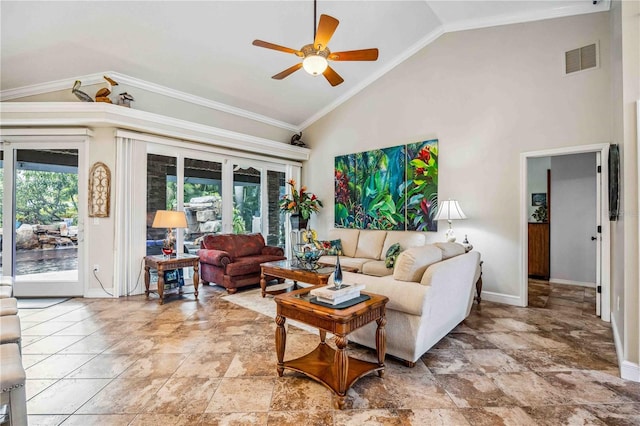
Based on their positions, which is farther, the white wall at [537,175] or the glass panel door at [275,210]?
the glass panel door at [275,210]

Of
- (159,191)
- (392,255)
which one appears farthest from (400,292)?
(159,191)

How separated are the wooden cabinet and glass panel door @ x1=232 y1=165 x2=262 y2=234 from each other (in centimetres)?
549

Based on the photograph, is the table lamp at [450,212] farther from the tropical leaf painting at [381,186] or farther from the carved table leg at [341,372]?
the carved table leg at [341,372]

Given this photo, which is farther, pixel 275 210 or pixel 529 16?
pixel 275 210

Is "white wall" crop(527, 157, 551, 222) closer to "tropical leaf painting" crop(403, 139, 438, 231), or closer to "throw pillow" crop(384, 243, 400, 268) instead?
"tropical leaf painting" crop(403, 139, 438, 231)

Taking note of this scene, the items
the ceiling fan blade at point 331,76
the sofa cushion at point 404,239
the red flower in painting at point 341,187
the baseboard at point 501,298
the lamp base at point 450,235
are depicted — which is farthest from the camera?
the red flower in painting at point 341,187

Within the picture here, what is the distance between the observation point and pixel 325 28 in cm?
283

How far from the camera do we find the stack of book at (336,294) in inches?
86.9

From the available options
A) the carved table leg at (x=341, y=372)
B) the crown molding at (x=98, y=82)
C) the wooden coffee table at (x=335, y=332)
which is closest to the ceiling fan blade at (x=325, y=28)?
the wooden coffee table at (x=335, y=332)

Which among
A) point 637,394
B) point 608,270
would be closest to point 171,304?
point 637,394

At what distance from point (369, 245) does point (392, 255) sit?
76 centimetres

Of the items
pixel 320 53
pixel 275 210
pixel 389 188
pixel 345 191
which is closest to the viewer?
pixel 320 53

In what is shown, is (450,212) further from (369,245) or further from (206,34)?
(206,34)

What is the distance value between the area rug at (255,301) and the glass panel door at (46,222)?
2310 mm
